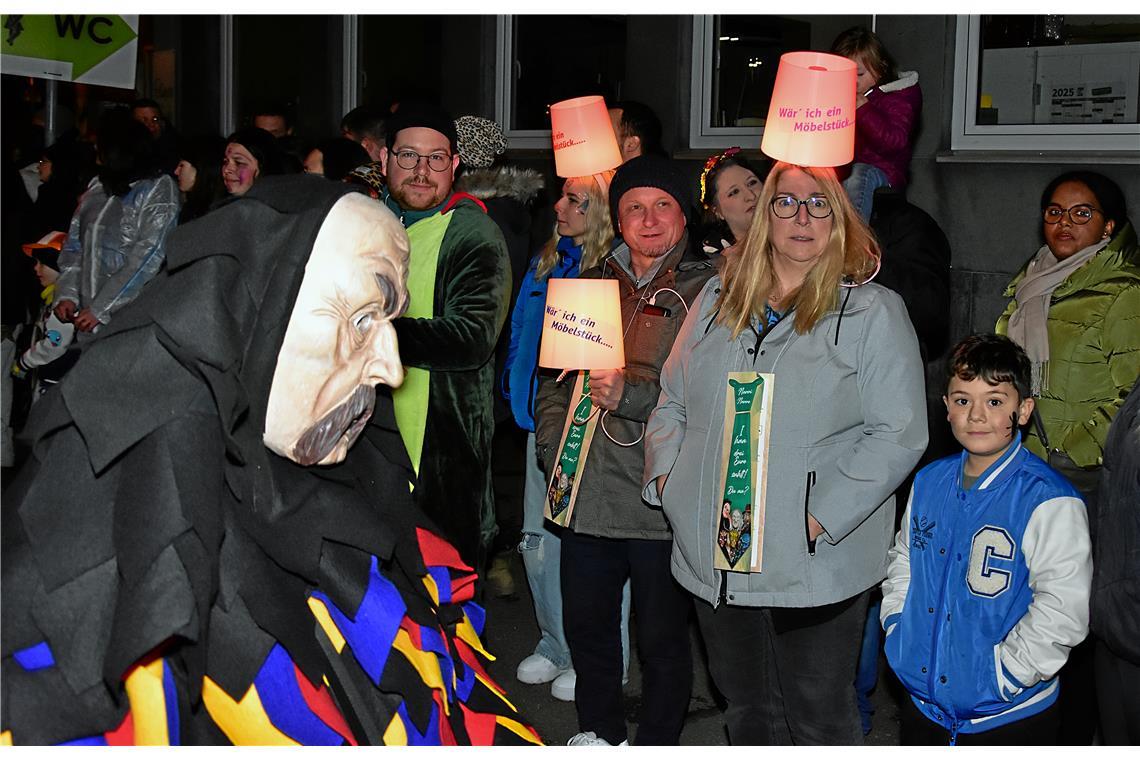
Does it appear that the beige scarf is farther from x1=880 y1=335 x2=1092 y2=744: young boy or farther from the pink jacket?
x1=880 y1=335 x2=1092 y2=744: young boy

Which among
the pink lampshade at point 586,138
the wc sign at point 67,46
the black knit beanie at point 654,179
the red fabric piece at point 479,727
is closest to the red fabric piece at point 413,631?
the red fabric piece at point 479,727

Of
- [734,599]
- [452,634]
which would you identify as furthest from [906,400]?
[452,634]

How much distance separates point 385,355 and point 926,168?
5.69 m

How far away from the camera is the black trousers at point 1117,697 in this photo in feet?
9.92

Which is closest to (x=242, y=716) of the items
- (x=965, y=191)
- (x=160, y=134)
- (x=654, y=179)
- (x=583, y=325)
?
(x=583, y=325)

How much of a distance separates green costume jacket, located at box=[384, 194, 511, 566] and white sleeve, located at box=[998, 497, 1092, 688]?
179 centimetres

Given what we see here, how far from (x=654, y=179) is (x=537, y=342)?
40.3 inches

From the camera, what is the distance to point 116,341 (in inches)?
76.5

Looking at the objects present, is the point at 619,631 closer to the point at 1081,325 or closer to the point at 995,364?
the point at 995,364

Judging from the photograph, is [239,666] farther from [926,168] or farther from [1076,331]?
[926,168]

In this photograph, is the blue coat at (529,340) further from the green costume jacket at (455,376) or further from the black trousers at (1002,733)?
the black trousers at (1002,733)

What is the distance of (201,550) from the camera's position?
186 cm

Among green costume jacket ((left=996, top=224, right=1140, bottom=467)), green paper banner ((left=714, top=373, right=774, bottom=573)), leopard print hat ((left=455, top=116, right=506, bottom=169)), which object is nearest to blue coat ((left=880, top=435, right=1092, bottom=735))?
green paper banner ((left=714, top=373, right=774, bottom=573))

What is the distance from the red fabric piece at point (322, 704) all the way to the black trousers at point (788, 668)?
1619 mm
